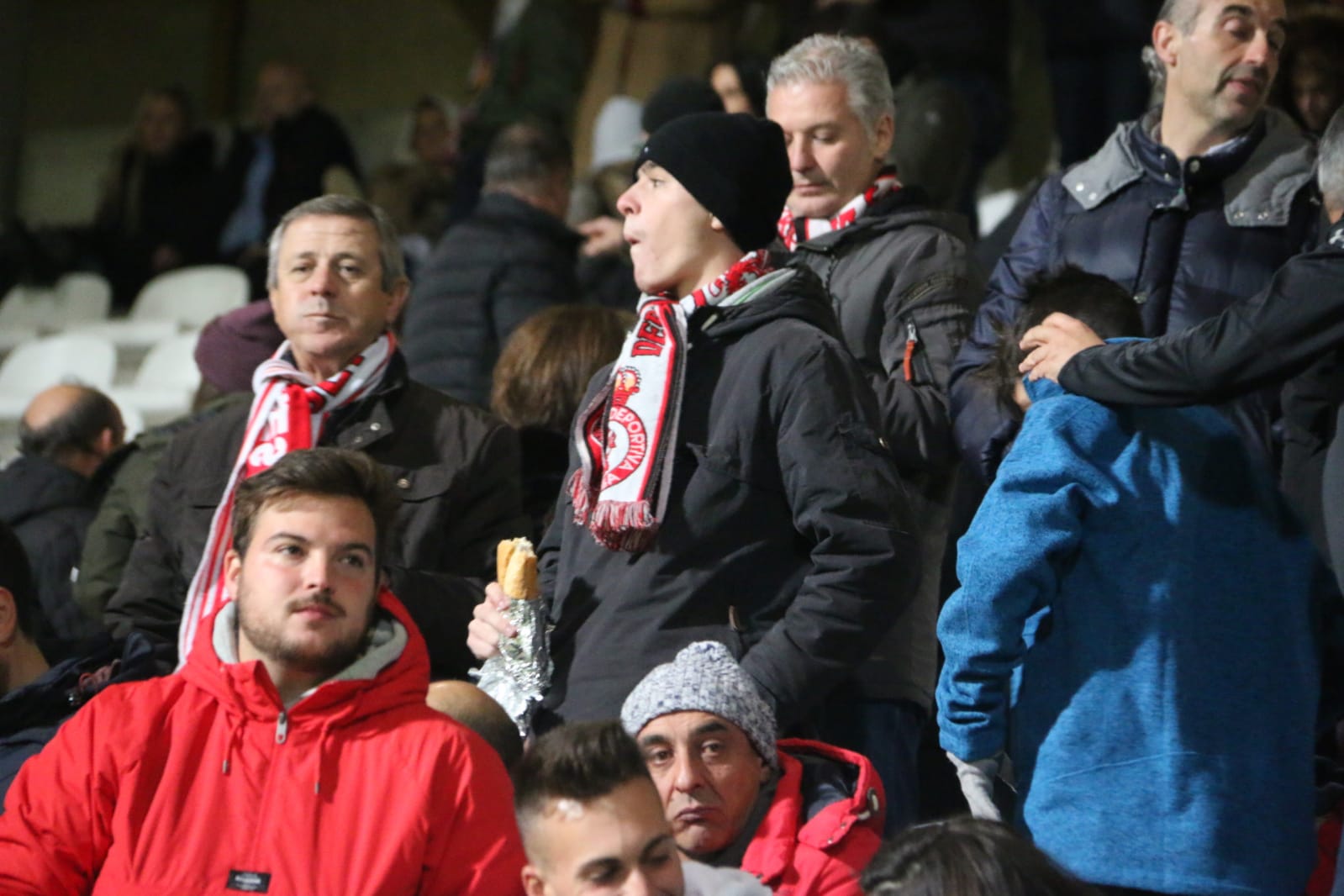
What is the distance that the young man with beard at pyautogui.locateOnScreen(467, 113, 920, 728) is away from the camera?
3957mm

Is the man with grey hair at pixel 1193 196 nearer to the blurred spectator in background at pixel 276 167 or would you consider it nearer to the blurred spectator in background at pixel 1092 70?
the blurred spectator in background at pixel 1092 70

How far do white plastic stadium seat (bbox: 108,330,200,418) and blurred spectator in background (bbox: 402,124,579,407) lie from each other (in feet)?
8.00

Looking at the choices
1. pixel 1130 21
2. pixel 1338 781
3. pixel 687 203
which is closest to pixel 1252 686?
pixel 1338 781

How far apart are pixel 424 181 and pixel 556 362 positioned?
5.78 metres

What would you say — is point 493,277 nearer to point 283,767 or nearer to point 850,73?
point 850,73

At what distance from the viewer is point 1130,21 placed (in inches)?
320

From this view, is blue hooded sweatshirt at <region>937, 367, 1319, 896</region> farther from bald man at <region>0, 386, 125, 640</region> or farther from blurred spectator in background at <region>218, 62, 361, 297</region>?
blurred spectator in background at <region>218, 62, 361, 297</region>

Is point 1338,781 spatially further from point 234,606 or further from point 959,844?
point 234,606

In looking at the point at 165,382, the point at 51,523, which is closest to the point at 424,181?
the point at 165,382

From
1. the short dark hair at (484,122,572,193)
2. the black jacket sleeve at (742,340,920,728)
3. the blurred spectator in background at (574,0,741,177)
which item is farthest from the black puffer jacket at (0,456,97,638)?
the blurred spectator in background at (574,0,741,177)

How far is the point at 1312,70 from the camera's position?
6.12 meters

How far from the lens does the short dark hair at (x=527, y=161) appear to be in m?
6.93

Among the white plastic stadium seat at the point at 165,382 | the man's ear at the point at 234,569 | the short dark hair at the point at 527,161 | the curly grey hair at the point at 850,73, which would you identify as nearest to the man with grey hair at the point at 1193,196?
the curly grey hair at the point at 850,73

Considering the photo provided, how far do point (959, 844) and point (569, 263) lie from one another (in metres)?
4.12
